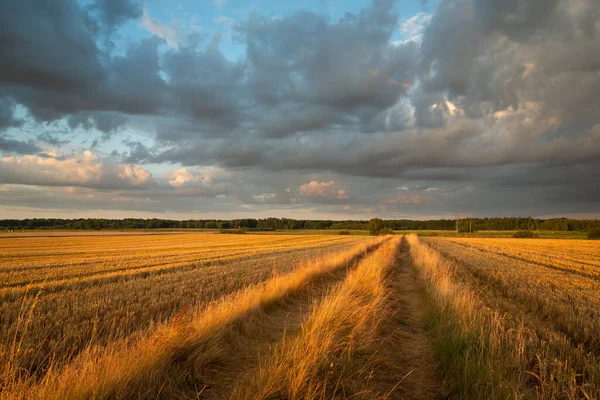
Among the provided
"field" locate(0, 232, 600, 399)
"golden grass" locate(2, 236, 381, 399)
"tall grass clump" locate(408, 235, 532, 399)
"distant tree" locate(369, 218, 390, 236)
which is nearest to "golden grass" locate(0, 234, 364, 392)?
"field" locate(0, 232, 600, 399)

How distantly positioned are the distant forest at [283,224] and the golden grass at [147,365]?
450ft

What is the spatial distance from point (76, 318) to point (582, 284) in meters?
18.4

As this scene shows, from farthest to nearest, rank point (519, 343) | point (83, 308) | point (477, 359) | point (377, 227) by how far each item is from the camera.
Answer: point (377, 227), point (83, 308), point (519, 343), point (477, 359)

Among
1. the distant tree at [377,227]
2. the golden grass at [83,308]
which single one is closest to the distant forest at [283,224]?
the distant tree at [377,227]

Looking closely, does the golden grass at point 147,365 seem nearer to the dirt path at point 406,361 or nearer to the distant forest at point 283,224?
the dirt path at point 406,361

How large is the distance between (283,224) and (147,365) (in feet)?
545

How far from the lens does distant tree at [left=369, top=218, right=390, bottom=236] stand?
4434 inches

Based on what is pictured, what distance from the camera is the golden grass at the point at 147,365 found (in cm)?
348

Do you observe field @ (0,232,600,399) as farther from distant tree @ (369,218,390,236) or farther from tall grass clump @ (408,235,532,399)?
distant tree @ (369,218,390,236)

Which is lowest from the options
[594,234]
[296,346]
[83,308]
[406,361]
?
[594,234]

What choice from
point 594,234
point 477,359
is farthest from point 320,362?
point 594,234

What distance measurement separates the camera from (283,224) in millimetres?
169625

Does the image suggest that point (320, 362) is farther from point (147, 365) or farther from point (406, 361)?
point (147, 365)

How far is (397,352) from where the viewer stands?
5805 mm
